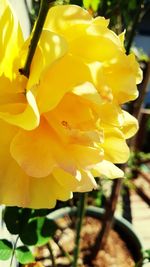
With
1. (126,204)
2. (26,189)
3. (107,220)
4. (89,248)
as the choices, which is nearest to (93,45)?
(26,189)

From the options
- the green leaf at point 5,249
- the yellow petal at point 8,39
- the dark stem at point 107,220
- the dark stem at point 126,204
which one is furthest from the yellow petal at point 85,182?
the dark stem at point 126,204

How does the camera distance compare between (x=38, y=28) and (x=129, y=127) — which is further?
(x=129, y=127)

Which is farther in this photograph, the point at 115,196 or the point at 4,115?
the point at 115,196

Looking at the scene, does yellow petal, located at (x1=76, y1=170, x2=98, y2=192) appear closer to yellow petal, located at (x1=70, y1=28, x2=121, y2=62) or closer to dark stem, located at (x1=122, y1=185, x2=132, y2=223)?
yellow petal, located at (x1=70, y1=28, x2=121, y2=62)

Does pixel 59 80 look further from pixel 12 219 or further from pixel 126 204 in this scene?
pixel 126 204

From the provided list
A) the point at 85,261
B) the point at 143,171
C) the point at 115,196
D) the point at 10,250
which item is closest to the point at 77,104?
the point at 10,250

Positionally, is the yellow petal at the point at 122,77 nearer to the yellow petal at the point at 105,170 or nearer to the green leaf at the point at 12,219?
the yellow petal at the point at 105,170

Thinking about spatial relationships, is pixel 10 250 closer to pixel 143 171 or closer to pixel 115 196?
pixel 115 196
